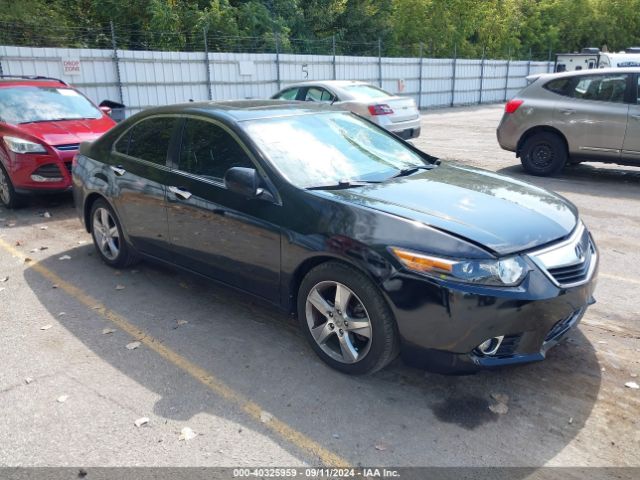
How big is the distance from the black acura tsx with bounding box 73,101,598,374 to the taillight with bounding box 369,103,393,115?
22.4 feet

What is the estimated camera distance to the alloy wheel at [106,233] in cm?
528

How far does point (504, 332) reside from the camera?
2955 millimetres

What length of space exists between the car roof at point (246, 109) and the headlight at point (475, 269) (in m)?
1.90

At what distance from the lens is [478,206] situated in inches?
136

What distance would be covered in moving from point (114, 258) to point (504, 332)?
381 centimetres

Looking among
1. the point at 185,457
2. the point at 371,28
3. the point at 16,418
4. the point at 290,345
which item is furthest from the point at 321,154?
the point at 371,28

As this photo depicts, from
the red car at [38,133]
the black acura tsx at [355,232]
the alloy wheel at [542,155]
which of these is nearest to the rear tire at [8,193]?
the red car at [38,133]

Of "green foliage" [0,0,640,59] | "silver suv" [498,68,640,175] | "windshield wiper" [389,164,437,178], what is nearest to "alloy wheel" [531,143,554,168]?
"silver suv" [498,68,640,175]

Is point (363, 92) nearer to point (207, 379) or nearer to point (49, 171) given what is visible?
point (49, 171)

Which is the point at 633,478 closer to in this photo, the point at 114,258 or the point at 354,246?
the point at 354,246

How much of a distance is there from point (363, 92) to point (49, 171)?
275 inches

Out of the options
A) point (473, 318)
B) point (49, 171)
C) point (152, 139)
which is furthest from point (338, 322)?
point (49, 171)

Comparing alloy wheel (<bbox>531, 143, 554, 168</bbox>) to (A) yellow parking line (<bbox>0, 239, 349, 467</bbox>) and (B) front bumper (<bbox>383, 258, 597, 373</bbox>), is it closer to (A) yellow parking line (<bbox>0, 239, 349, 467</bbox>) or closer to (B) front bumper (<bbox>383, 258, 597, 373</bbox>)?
(B) front bumper (<bbox>383, 258, 597, 373</bbox>)

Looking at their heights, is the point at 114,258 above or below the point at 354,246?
below
